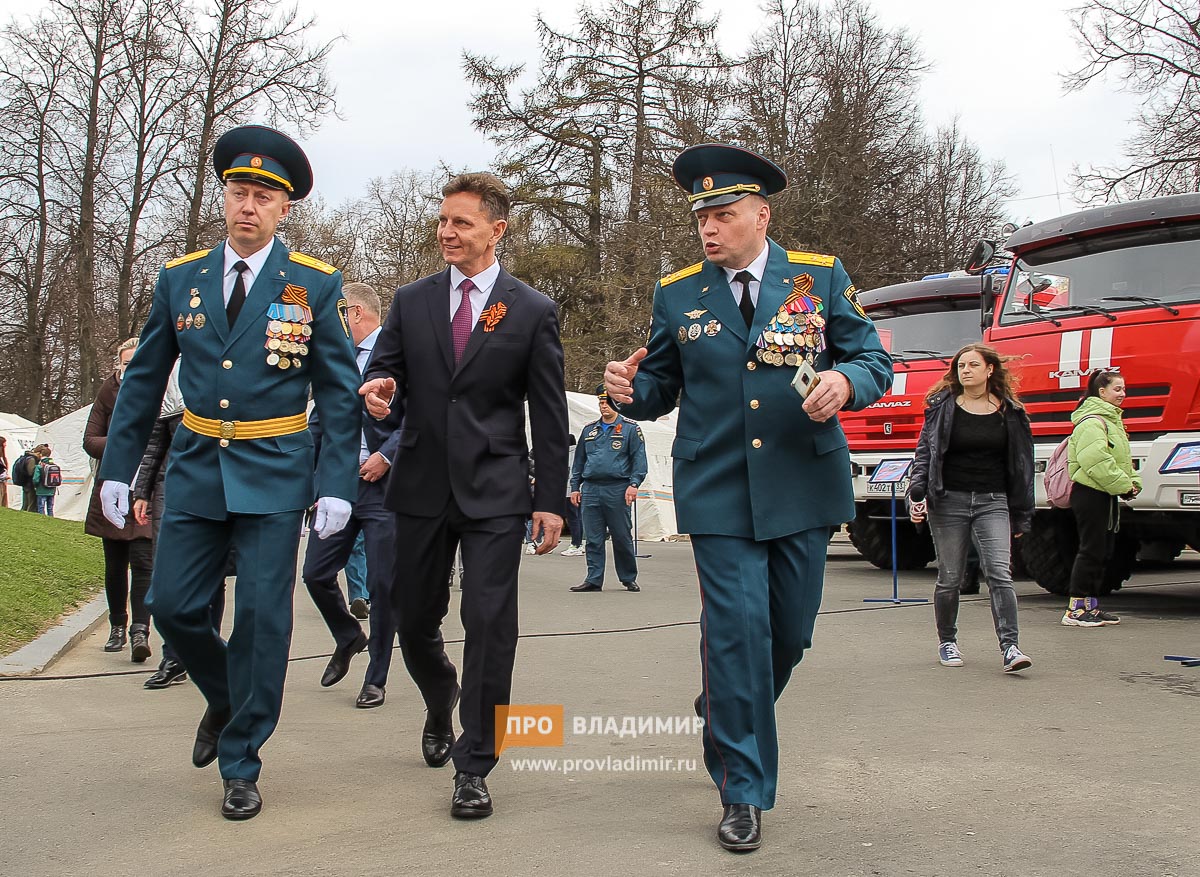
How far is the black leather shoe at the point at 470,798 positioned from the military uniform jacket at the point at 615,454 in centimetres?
964

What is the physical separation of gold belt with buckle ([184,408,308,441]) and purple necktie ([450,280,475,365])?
25.6 inches

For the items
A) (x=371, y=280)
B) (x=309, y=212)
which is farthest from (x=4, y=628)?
(x=309, y=212)

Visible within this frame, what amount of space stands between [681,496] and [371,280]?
37891 millimetres

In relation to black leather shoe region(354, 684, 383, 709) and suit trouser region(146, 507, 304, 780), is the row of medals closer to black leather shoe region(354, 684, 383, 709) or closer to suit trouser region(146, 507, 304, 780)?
suit trouser region(146, 507, 304, 780)

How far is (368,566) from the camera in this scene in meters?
6.73

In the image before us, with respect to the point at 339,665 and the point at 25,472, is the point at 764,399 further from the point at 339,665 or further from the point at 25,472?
the point at 25,472

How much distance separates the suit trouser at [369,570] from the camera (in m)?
6.58

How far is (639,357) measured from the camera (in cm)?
453

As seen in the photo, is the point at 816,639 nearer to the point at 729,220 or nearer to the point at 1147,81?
the point at 729,220

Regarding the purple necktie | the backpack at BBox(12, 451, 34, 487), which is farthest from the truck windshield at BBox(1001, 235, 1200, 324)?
the backpack at BBox(12, 451, 34, 487)

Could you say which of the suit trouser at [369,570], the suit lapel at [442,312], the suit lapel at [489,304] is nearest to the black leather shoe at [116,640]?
the suit trouser at [369,570]

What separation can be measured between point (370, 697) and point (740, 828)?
2950 millimetres

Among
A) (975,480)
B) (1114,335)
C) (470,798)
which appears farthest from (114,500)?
(1114,335)

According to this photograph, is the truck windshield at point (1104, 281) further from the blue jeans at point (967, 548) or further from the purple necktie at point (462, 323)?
the purple necktie at point (462, 323)
